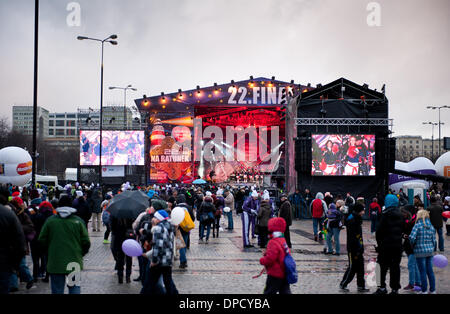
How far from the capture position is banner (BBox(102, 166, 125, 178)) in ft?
157

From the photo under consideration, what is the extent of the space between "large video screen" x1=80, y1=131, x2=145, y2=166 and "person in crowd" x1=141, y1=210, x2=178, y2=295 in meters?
40.2

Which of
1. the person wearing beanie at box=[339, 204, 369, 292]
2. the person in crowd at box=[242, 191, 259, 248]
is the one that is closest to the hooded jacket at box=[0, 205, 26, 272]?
the person wearing beanie at box=[339, 204, 369, 292]

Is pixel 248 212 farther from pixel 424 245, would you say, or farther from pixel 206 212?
pixel 424 245

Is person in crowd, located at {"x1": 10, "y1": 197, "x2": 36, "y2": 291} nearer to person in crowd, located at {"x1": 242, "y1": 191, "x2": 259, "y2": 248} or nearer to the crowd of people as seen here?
the crowd of people

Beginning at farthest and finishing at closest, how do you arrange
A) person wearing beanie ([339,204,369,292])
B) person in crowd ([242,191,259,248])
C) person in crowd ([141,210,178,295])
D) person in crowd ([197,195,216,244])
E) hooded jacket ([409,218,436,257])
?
person in crowd ([197,195,216,244])
person in crowd ([242,191,259,248])
person wearing beanie ([339,204,369,292])
hooded jacket ([409,218,436,257])
person in crowd ([141,210,178,295])

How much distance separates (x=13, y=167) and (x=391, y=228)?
24891 mm

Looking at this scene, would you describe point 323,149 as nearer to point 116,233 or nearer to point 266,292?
point 116,233

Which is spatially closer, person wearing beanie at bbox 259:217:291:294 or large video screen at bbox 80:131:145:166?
person wearing beanie at bbox 259:217:291:294

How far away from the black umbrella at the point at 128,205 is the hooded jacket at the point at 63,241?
2884 millimetres

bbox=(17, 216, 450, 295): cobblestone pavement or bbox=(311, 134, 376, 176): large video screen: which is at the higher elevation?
bbox=(311, 134, 376, 176): large video screen

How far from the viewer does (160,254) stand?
23.7 feet

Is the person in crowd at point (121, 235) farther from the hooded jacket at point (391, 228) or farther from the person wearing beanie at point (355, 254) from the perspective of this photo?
the hooded jacket at point (391, 228)
